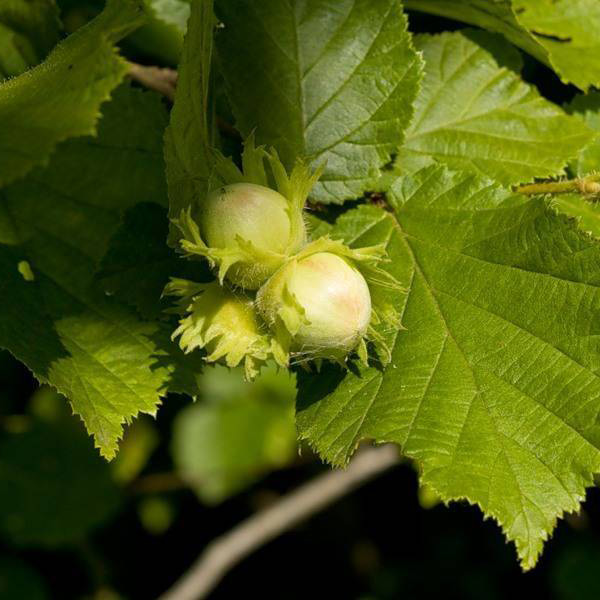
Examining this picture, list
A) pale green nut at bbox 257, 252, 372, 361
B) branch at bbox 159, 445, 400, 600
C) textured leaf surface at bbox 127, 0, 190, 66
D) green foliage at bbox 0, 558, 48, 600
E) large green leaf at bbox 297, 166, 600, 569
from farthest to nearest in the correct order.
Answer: green foliage at bbox 0, 558, 48, 600
branch at bbox 159, 445, 400, 600
textured leaf surface at bbox 127, 0, 190, 66
large green leaf at bbox 297, 166, 600, 569
pale green nut at bbox 257, 252, 372, 361

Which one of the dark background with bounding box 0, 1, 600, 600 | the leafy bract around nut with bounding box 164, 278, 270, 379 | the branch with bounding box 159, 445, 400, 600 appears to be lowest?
the dark background with bounding box 0, 1, 600, 600

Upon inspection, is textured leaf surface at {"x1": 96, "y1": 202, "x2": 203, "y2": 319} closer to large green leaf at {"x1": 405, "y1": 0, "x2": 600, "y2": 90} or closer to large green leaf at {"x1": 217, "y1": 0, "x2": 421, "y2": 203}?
large green leaf at {"x1": 217, "y1": 0, "x2": 421, "y2": 203}

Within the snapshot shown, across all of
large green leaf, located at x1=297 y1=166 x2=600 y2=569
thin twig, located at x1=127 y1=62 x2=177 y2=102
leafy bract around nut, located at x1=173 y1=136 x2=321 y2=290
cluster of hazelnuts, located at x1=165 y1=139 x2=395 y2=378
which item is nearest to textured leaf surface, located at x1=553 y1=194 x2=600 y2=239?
large green leaf, located at x1=297 y1=166 x2=600 y2=569

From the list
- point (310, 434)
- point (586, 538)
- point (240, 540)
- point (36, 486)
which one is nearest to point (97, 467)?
point (36, 486)

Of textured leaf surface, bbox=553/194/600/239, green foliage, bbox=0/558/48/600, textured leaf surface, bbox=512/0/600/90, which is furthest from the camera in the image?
green foliage, bbox=0/558/48/600

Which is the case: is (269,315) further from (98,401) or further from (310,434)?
(98,401)

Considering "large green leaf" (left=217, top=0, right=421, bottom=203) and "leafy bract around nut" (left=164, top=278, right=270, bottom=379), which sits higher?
"large green leaf" (left=217, top=0, right=421, bottom=203)
